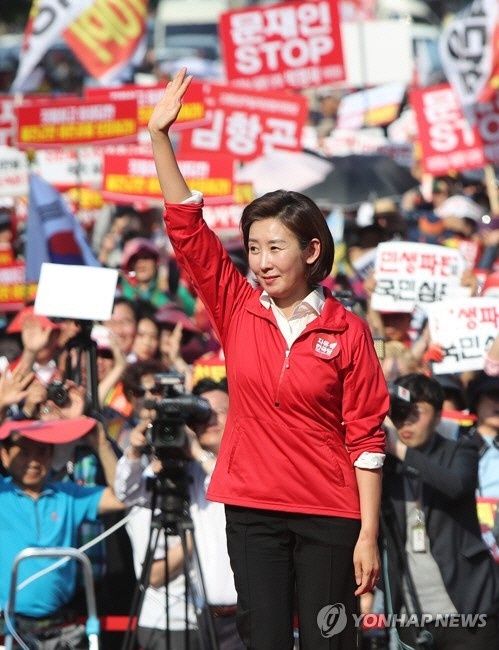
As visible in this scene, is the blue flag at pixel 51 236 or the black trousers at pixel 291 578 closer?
the black trousers at pixel 291 578

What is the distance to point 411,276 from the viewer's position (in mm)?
8234

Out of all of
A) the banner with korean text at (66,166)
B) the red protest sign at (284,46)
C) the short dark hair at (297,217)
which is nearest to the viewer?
the short dark hair at (297,217)

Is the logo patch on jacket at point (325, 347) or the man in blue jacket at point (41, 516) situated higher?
the logo patch on jacket at point (325, 347)

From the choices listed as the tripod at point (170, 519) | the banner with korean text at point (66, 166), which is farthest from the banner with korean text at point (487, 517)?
the banner with korean text at point (66, 166)

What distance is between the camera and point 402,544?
5.83 metres

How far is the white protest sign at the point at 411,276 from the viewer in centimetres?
823

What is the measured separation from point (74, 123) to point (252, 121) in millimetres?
1715

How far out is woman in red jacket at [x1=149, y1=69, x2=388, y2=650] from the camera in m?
4.02

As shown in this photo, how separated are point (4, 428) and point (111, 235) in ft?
22.8

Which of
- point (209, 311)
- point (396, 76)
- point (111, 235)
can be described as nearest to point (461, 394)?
point (209, 311)

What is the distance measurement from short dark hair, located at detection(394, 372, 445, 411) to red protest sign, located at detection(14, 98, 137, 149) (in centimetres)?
603

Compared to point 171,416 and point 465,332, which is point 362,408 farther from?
point 465,332

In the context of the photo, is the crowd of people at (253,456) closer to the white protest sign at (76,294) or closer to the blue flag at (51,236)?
the white protest sign at (76,294)

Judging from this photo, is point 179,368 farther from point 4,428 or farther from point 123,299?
point 4,428
